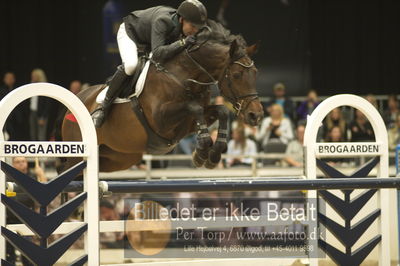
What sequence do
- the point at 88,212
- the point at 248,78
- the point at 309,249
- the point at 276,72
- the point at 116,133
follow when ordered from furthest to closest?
the point at 276,72 < the point at 116,133 < the point at 248,78 < the point at 309,249 < the point at 88,212

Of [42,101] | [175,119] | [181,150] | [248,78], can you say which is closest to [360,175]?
[248,78]

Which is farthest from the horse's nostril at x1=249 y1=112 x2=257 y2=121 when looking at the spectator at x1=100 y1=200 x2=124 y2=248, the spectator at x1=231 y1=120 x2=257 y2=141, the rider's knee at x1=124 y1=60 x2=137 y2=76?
the spectator at x1=231 y1=120 x2=257 y2=141

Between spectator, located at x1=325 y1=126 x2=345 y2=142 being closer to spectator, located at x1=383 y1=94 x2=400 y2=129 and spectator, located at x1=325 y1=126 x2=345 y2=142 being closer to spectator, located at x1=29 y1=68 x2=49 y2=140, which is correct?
spectator, located at x1=383 y1=94 x2=400 y2=129

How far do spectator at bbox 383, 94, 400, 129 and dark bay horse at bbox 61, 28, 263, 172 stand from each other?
4.78m

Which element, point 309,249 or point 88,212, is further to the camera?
point 309,249

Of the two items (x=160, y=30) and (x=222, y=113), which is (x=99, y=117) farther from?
(x=222, y=113)

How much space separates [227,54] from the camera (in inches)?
215

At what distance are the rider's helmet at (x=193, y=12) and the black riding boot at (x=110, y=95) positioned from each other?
757 mm

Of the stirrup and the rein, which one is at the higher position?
the rein

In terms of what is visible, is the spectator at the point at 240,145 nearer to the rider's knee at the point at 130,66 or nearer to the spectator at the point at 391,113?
the spectator at the point at 391,113

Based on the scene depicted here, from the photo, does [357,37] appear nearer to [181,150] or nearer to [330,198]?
[181,150]

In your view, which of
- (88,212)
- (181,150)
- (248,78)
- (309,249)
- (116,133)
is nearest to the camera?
(88,212)

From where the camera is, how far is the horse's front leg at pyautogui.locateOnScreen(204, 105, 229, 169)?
17.1 feet

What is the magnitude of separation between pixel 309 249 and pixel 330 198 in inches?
12.5
